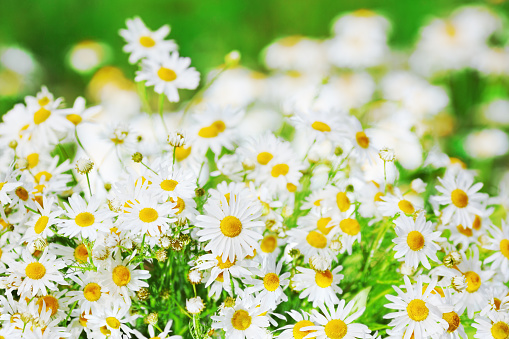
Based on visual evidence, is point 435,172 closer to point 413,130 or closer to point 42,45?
point 413,130

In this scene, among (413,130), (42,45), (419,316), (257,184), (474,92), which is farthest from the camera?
(42,45)

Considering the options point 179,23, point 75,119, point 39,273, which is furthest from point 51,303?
point 179,23

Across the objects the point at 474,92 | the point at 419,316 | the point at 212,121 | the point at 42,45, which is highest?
the point at 42,45

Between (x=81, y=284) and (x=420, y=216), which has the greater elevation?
(x=81, y=284)

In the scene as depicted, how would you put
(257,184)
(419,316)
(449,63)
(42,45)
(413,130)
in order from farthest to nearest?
1. (42,45)
2. (449,63)
3. (413,130)
4. (257,184)
5. (419,316)

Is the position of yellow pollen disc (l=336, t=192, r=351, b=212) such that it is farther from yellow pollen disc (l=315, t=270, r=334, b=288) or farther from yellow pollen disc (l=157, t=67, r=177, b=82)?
yellow pollen disc (l=157, t=67, r=177, b=82)

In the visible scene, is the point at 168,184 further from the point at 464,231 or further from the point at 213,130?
the point at 464,231

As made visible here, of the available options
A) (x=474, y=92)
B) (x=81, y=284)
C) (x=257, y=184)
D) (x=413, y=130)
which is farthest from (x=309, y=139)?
(x=474, y=92)
